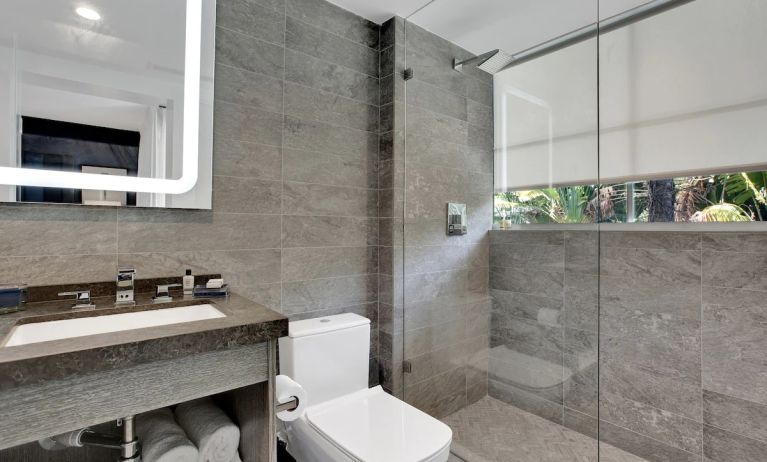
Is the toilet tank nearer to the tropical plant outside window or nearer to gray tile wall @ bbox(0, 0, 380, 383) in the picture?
gray tile wall @ bbox(0, 0, 380, 383)

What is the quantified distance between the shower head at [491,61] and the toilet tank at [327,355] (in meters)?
1.47

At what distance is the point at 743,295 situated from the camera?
165 centimetres

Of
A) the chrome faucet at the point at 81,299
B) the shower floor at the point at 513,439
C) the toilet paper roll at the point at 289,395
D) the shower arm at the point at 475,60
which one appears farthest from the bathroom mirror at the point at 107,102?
the shower floor at the point at 513,439

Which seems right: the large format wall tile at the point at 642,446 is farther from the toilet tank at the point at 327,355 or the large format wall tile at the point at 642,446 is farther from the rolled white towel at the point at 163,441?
the rolled white towel at the point at 163,441

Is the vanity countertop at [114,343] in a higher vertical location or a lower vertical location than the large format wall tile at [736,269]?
lower

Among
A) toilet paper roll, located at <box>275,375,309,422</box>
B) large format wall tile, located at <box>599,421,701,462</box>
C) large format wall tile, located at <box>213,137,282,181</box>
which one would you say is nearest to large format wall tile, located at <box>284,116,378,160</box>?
large format wall tile, located at <box>213,137,282,181</box>

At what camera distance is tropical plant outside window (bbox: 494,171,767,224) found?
171cm

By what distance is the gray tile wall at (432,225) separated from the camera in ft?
6.74

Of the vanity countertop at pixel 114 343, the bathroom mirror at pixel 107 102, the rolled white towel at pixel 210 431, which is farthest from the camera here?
the bathroom mirror at pixel 107 102

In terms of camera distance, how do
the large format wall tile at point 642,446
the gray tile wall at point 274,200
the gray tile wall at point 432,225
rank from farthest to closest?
the gray tile wall at point 432,225
the large format wall tile at point 642,446
the gray tile wall at point 274,200

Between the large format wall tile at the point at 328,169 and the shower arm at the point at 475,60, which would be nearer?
the large format wall tile at the point at 328,169

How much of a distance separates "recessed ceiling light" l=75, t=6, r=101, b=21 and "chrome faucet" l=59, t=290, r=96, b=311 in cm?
96

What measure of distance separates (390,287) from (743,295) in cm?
161

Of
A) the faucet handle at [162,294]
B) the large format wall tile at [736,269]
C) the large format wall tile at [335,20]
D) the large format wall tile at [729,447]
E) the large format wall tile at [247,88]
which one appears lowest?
the large format wall tile at [729,447]
